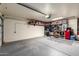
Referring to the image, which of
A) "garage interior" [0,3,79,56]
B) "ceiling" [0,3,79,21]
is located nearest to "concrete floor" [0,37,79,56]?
"garage interior" [0,3,79,56]

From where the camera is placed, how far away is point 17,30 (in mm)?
6738

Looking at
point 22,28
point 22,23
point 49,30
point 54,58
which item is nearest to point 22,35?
point 22,28

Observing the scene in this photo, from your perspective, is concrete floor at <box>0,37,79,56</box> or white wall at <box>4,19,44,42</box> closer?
concrete floor at <box>0,37,79,56</box>

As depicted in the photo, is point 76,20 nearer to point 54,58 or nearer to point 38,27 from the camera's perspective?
point 38,27

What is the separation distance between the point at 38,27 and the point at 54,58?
8246 millimetres

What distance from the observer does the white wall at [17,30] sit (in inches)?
231

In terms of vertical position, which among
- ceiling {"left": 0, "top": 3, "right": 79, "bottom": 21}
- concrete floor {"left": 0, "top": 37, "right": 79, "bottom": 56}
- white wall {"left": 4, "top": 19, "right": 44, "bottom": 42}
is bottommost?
concrete floor {"left": 0, "top": 37, "right": 79, "bottom": 56}

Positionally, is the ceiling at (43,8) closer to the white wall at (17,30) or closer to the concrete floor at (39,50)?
the white wall at (17,30)

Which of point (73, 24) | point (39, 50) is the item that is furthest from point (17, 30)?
point (73, 24)

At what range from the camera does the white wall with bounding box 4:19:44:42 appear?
5.86m

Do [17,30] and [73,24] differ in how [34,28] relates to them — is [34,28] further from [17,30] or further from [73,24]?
[73,24]

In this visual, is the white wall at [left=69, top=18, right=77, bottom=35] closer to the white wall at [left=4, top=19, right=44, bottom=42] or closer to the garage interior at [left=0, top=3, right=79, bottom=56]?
the garage interior at [left=0, top=3, right=79, bottom=56]

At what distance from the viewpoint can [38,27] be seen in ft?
31.5

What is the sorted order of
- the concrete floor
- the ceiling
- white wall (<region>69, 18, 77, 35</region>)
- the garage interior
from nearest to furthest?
the concrete floor → the ceiling → the garage interior → white wall (<region>69, 18, 77, 35</region>)
